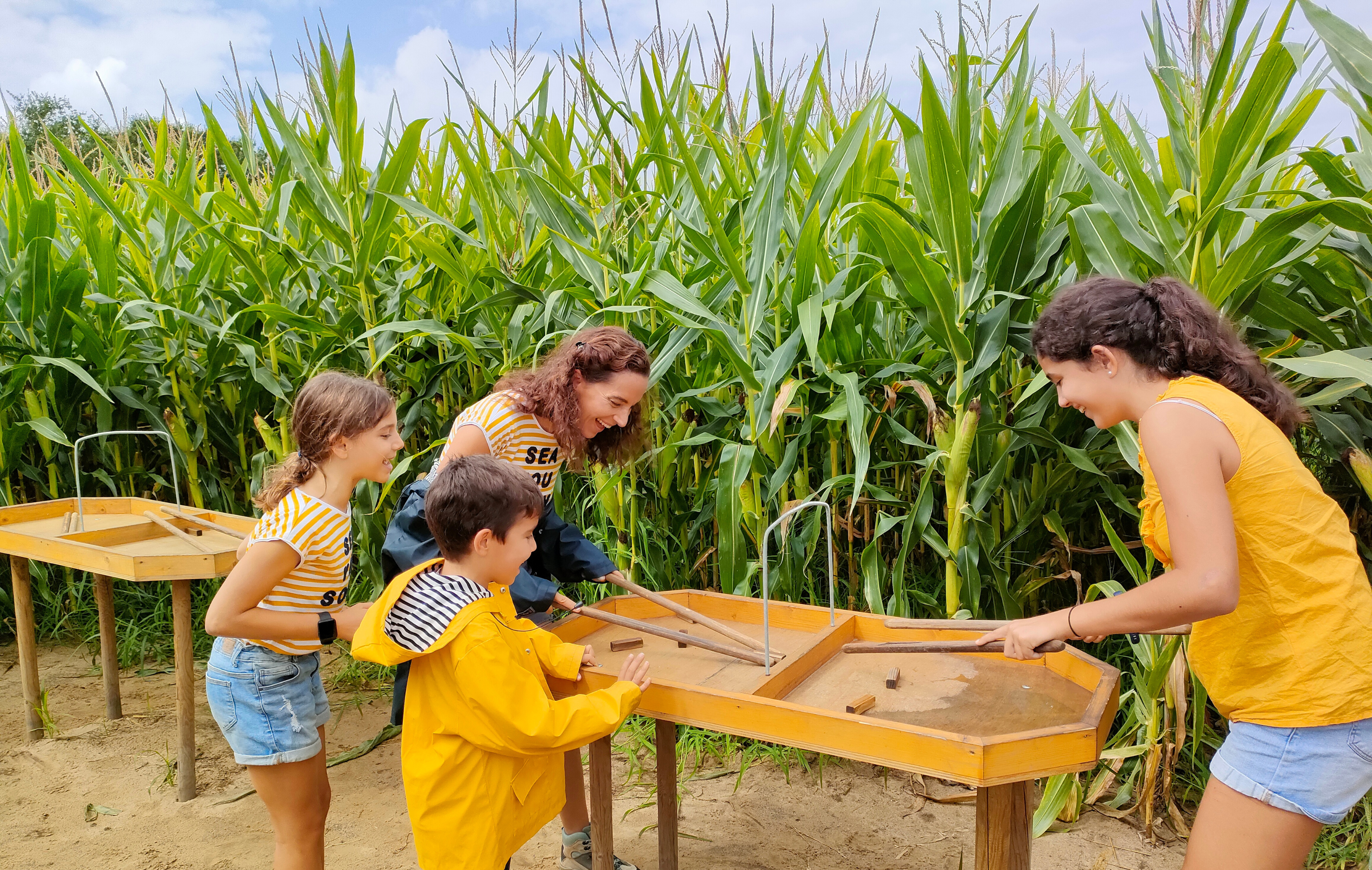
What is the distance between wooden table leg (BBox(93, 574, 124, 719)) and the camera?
3775mm

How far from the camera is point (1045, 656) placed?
2.04 m

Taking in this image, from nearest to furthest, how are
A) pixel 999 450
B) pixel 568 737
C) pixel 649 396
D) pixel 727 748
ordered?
pixel 568 737
pixel 999 450
pixel 649 396
pixel 727 748

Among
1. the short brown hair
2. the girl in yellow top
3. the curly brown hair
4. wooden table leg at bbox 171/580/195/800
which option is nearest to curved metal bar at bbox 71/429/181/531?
wooden table leg at bbox 171/580/195/800

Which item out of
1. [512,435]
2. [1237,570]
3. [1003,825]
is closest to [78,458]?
[512,435]

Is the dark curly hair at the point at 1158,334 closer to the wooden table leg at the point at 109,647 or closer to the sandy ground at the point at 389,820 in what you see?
the sandy ground at the point at 389,820

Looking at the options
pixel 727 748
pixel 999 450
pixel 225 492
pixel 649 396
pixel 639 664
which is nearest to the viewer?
pixel 639 664

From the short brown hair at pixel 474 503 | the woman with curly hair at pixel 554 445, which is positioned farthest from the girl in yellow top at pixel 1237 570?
the woman with curly hair at pixel 554 445

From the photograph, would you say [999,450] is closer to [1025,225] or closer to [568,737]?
[1025,225]

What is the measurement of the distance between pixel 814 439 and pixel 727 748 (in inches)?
48.4

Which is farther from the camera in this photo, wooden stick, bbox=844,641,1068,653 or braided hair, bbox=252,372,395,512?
braided hair, bbox=252,372,395,512

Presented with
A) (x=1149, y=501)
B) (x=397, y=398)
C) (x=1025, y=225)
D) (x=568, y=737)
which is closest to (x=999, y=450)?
(x=1025, y=225)

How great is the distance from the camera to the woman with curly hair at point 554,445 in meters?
2.30

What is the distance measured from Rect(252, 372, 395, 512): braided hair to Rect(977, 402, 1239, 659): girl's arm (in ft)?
5.46

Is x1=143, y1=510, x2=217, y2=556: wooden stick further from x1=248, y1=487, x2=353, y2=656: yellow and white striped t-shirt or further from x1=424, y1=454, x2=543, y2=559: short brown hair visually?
x1=424, y1=454, x2=543, y2=559: short brown hair
